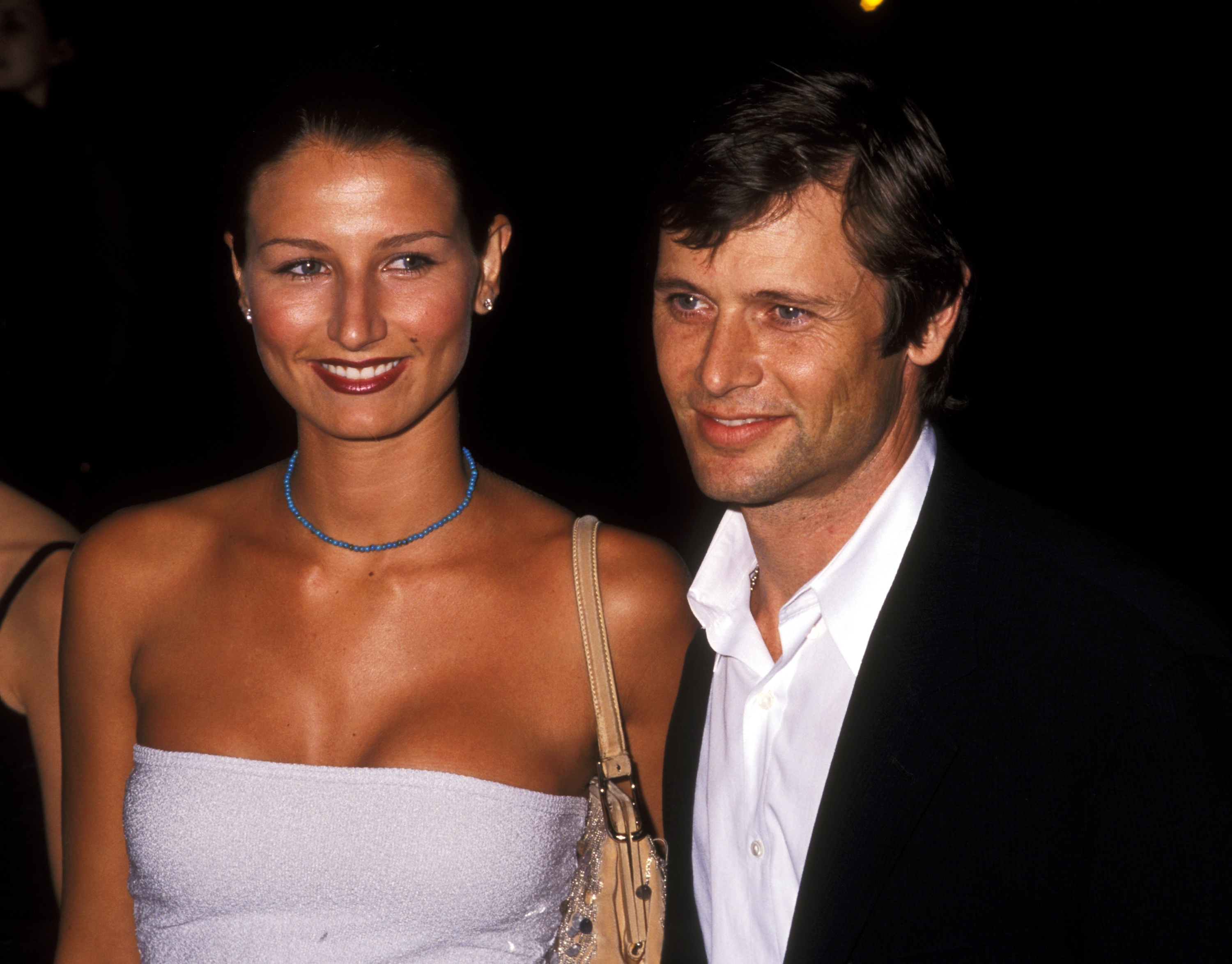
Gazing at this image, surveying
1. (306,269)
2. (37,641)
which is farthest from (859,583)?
(37,641)

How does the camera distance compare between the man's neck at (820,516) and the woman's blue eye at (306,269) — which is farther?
the woman's blue eye at (306,269)

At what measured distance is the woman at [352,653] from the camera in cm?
212

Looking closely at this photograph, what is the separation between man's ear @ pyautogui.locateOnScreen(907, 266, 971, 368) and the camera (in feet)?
6.40

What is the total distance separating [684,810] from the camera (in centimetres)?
204

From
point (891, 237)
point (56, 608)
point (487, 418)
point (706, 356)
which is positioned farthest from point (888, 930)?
point (487, 418)

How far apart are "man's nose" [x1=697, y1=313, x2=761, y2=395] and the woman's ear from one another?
26.0 inches

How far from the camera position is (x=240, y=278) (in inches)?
89.3

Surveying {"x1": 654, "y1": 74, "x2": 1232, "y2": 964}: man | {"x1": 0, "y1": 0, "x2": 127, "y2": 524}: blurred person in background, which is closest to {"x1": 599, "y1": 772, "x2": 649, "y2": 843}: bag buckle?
{"x1": 654, "y1": 74, "x2": 1232, "y2": 964}: man

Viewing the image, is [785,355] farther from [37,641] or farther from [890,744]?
[37,641]

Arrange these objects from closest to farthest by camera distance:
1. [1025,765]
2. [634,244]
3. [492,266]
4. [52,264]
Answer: [1025,765] < [492,266] < [52,264] < [634,244]

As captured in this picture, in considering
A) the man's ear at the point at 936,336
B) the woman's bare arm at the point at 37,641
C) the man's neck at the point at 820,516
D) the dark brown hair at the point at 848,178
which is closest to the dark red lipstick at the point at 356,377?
the dark brown hair at the point at 848,178

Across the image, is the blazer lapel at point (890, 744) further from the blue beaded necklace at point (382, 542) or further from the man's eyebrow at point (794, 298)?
the blue beaded necklace at point (382, 542)

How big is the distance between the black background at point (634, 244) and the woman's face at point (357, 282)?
2813mm

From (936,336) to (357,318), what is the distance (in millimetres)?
1065
